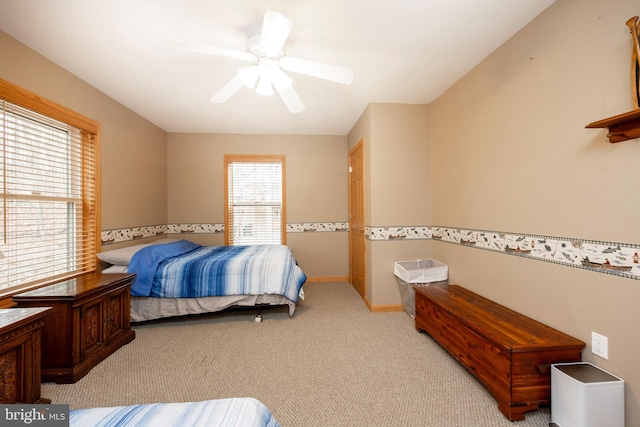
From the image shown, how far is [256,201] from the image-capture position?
4559 millimetres

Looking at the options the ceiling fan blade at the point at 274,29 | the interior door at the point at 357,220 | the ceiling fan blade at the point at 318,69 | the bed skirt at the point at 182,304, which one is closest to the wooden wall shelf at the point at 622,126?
the ceiling fan blade at the point at 318,69

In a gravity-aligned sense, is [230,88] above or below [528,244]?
above

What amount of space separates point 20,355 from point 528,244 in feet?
11.1

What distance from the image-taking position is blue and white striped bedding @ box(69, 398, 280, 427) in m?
0.79

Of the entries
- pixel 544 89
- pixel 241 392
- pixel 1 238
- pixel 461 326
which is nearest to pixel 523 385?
pixel 461 326

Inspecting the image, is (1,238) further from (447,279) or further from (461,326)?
(447,279)

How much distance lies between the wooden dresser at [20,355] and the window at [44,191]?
1.96 ft

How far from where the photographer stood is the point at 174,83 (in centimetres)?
278

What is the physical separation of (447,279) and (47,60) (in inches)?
173

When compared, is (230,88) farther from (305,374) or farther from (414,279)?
(414,279)

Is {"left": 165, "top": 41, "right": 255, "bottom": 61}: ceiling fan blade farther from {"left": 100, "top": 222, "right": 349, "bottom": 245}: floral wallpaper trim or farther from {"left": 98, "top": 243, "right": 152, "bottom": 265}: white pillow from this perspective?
{"left": 100, "top": 222, "right": 349, "bottom": 245}: floral wallpaper trim

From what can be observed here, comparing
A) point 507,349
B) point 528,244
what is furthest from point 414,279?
point 507,349

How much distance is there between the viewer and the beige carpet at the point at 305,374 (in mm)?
1637

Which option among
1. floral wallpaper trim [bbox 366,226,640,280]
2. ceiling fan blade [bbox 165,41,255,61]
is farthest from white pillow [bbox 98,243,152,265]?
floral wallpaper trim [bbox 366,226,640,280]
